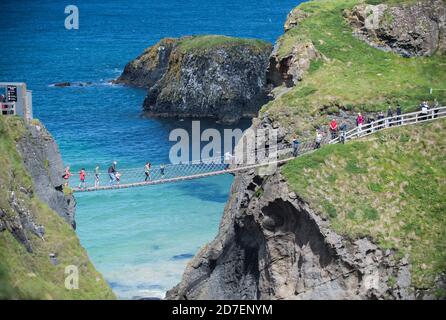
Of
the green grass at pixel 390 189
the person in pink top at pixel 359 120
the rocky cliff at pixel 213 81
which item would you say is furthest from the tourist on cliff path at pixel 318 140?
the rocky cliff at pixel 213 81

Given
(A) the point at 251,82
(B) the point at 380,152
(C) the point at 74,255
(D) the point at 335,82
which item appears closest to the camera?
(C) the point at 74,255

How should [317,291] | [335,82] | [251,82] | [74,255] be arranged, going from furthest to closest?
1. [251,82]
2. [335,82]
3. [317,291]
4. [74,255]

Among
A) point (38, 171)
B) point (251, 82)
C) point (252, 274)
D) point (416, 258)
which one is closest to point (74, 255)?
point (38, 171)

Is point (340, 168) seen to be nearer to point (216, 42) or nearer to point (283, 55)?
point (283, 55)

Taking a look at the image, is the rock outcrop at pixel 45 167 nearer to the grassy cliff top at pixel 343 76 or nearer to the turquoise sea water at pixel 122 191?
the turquoise sea water at pixel 122 191

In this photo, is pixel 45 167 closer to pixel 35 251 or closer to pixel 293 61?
pixel 35 251
